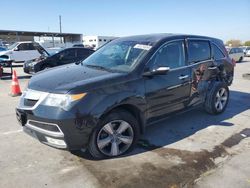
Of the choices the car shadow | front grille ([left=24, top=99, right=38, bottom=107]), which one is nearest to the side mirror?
the car shadow

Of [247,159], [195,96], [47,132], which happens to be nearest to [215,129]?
[195,96]

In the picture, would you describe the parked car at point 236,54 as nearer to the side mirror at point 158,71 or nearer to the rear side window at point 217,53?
the rear side window at point 217,53

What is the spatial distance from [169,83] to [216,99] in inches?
78.5

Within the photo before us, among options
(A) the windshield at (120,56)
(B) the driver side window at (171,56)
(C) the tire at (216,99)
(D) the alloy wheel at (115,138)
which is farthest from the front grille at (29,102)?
(C) the tire at (216,99)

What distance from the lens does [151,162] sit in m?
3.73

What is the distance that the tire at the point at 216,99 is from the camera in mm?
5652

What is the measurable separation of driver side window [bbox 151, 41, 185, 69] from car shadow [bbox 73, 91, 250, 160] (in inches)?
38.2

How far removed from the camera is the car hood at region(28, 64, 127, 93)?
3384mm

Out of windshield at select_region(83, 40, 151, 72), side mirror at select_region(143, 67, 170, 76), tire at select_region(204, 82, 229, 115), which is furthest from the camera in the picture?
tire at select_region(204, 82, 229, 115)

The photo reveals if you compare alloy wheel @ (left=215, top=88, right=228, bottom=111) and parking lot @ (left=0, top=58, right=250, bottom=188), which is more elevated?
alloy wheel @ (left=215, top=88, right=228, bottom=111)

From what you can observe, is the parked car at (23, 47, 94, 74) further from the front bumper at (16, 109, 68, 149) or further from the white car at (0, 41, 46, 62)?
the front bumper at (16, 109, 68, 149)

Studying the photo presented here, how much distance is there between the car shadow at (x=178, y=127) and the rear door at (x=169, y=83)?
1.32 ft

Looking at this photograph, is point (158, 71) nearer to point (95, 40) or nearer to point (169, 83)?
point (169, 83)

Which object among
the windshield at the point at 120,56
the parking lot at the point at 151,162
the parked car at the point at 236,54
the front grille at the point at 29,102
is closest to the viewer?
the parking lot at the point at 151,162
